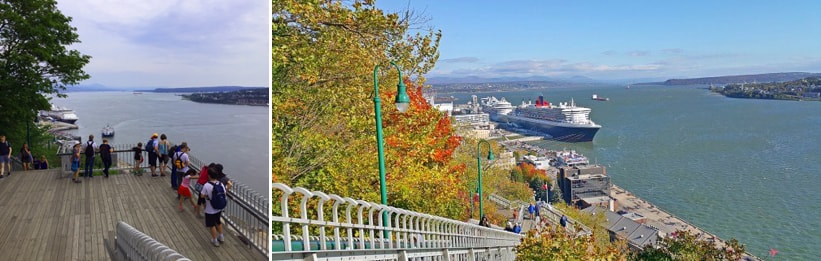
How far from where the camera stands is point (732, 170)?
54.1m

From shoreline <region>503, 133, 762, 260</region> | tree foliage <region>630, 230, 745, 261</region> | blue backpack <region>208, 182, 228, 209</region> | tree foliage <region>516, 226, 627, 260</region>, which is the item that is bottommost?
shoreline <region>503, 133, 762, 260</region>

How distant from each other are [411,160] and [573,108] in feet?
285

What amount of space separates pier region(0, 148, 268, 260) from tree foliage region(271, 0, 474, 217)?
1.27 m

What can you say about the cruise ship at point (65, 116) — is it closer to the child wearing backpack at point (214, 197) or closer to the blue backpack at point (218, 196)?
the child wearing backpack at point (214, 197)

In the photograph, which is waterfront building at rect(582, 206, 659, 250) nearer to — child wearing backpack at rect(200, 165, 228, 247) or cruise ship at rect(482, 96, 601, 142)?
child wearing backpack at rect(200, 165, 228, 247)

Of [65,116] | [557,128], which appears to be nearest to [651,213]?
[557,128]

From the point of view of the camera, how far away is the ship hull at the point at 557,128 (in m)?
86.9

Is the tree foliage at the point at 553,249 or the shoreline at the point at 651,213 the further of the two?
the shoreline at the point at 651,213

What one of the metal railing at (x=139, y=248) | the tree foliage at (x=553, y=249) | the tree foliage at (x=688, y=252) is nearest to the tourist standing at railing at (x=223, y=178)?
the metal railing at (x=139, y=248)

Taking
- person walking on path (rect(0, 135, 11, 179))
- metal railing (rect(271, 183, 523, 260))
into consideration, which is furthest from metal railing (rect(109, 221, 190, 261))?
person walking on path (rect(0, 135, 11, 179))

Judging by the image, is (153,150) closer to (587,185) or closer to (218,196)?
(218,196)

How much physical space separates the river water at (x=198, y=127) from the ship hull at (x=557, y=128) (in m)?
52.7

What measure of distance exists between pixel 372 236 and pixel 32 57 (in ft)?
44.7

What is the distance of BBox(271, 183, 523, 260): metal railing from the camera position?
3.09 metres
